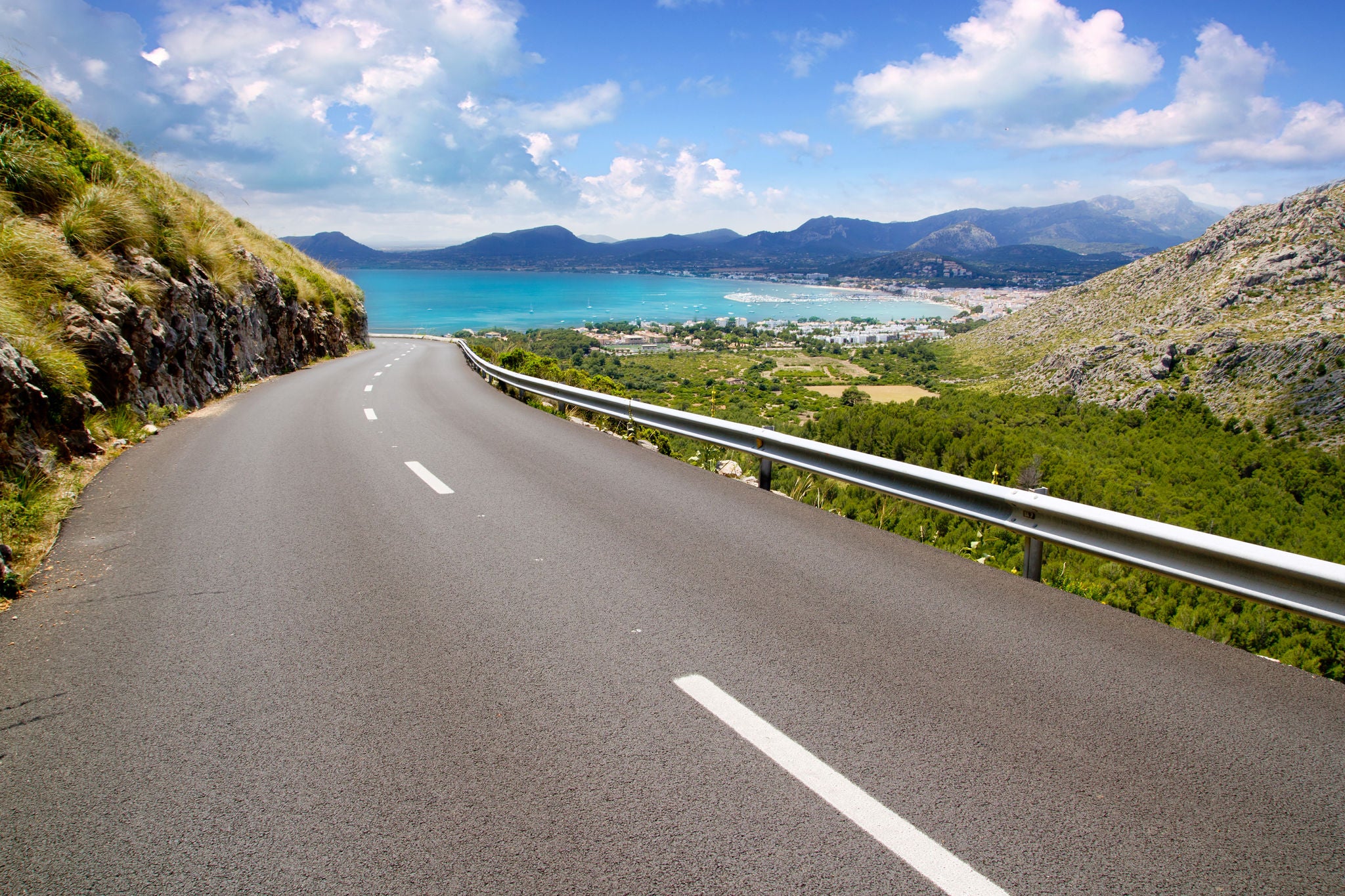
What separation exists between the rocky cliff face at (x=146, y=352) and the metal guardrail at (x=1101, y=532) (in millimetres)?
7306

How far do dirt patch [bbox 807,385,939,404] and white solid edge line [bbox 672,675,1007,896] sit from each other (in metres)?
54.3

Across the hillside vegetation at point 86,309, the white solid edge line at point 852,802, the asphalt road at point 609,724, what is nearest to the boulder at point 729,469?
the asphalt road at point 609,724

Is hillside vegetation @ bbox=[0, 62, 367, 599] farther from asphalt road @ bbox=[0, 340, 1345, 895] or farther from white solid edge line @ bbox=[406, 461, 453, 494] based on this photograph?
white solid edge line @ bbox=[406, 461, 453, 494]

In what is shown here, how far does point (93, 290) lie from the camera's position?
10031 mm

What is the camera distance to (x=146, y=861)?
7.39ft

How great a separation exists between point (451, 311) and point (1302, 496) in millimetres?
179924

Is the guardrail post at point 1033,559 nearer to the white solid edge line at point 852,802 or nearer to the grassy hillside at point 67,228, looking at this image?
the white solid edge line at point 852,802

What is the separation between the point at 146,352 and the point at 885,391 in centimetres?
5859

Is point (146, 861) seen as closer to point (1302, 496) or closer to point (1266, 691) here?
point (1266, 691)

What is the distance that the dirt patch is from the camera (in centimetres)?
5742

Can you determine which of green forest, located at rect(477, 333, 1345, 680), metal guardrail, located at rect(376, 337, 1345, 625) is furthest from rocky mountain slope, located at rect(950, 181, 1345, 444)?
metal guardrail, located at rect(376, 337, 1345, 625)

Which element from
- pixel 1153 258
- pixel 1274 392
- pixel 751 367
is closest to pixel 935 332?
pixel 1153 258

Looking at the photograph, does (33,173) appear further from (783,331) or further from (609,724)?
(783,331)

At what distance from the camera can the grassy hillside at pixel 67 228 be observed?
27.8 feet
